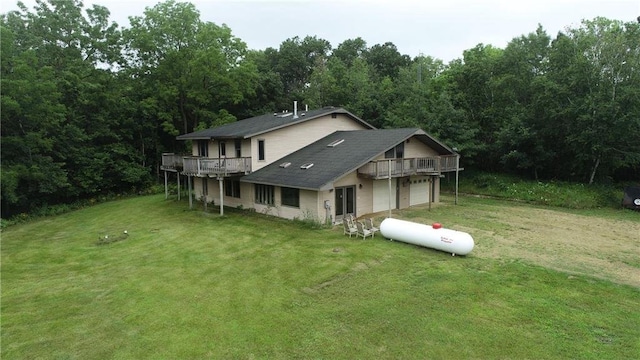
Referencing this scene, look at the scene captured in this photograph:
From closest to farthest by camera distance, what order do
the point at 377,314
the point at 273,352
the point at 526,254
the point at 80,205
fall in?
the point at 273,352 < the point at 377,314 < the point at 526,254 < the point at 80,205

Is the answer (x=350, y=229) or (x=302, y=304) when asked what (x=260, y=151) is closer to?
(x=350, y=229)

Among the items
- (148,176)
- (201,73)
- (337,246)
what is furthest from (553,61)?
(148,176)

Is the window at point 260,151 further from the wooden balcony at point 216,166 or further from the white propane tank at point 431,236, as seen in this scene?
the white propane tank at point 431,236

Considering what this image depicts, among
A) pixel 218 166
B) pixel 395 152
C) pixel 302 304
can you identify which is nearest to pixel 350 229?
pixel 302 304

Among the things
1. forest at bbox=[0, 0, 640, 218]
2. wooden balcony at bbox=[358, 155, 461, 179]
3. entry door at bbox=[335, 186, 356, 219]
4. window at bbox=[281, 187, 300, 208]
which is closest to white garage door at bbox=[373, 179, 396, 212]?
wooden balcony at bbox=[358, 155, 461, 179]

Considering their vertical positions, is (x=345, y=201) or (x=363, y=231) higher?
(x=345, y=201)

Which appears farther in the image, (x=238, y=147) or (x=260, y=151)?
(x=238, y=147)

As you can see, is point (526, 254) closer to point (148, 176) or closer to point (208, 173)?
point (208, 173)
